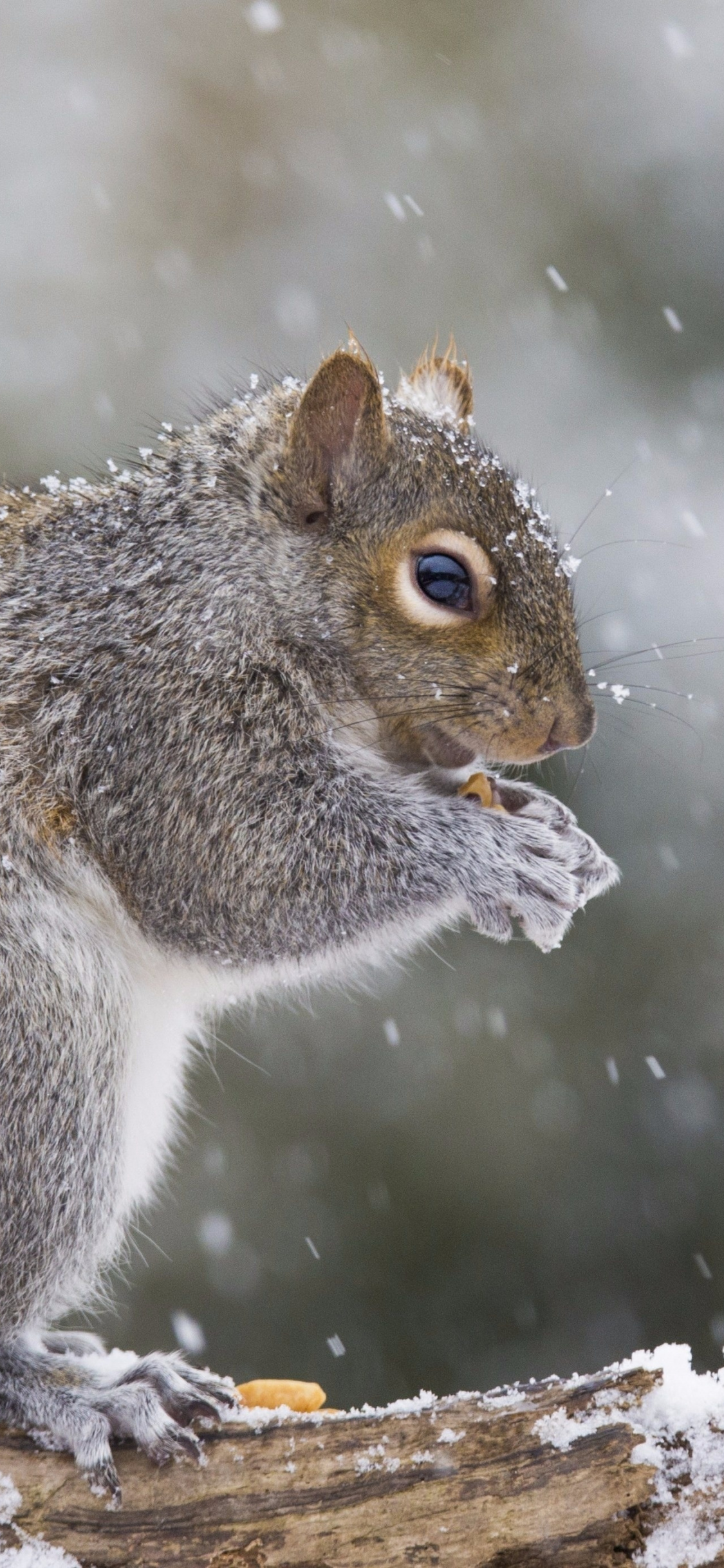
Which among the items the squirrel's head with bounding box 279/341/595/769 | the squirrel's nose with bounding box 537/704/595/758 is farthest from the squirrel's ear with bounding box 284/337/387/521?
the squirrel's nose with bounding box 537/704/595/758

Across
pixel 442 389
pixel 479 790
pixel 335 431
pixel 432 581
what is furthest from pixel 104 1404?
pixel 442 389

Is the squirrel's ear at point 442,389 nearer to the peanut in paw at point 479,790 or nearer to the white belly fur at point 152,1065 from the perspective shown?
the peanut in paw at point 479,790

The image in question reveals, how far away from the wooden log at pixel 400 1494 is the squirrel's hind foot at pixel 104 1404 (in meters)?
0.02

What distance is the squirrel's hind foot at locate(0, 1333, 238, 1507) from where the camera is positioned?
4.98 feet

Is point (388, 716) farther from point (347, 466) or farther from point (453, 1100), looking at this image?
point (453, 1100)

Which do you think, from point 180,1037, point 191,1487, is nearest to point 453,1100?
point 180,1037

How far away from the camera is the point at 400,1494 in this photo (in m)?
1.42

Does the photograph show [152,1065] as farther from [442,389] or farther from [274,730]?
[442,389]

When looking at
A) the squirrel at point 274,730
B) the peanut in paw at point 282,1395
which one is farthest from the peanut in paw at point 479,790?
the peanut in paw at point 282,1395

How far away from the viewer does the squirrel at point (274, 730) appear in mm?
1791

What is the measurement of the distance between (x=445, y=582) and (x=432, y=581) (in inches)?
0.8

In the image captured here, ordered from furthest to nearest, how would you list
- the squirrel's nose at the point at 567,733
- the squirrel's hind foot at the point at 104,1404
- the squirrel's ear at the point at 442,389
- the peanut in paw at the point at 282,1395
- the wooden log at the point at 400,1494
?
the squirrel's ear at the point at 442,389
the squirrel's nose at the point at 567,733
the peanut in paw at the point at 282,1395
the squirrel's hind foot at the point at 104,1404
the wooden log at the point at 400,1494

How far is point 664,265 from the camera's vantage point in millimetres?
3236

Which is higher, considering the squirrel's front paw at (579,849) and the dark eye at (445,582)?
the dark eye at (445,582)
